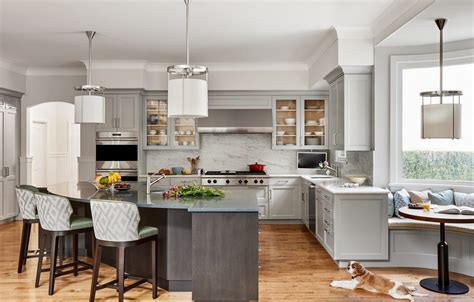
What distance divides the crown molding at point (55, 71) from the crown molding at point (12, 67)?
0.33 ft

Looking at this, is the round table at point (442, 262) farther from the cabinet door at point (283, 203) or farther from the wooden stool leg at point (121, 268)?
the cabinet door at point (283, 203)

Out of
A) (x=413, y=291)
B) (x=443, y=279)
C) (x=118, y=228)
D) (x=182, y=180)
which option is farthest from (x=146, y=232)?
(x=182, y=180)

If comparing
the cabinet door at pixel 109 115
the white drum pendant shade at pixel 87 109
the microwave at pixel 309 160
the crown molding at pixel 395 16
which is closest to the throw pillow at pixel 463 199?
the crown molding at pixel 395 16

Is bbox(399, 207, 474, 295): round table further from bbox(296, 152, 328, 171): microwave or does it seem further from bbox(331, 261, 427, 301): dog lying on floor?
bbox(296, 152, 328, 171): microwave

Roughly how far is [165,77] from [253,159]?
2.17m

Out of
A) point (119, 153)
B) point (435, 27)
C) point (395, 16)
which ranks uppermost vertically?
point (395, 16)

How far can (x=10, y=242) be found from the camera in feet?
20.2

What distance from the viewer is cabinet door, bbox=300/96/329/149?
25.3 ft

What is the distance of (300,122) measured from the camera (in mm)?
7719

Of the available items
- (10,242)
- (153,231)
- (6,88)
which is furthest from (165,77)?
(153,231)

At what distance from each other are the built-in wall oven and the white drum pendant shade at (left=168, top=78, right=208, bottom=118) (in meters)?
3.82

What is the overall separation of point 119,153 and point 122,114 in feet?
2.18

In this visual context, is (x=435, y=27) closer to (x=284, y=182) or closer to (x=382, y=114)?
(x=382, y=114)

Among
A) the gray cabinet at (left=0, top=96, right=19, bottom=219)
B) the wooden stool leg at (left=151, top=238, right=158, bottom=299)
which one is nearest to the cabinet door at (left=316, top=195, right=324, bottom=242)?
the wooden stool leg at (left=151, top=238, right=158, bottom=299)
